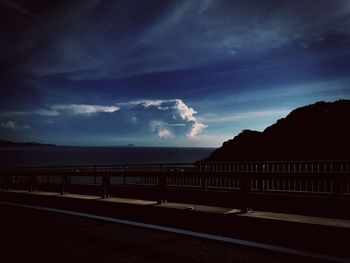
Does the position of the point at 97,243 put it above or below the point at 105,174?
below

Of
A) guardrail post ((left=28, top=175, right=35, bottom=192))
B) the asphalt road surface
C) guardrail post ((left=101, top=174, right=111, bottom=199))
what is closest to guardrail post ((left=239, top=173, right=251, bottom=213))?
the asphalt road surface

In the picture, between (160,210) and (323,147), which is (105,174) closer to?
(160,210)

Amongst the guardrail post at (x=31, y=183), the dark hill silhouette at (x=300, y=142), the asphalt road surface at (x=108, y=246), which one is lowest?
the asphalt road surface at (x=108, y=246)

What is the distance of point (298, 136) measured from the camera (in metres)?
51.2

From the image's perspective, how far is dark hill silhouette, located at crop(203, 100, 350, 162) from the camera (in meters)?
43.6

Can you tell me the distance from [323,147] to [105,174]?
37453 millimetres

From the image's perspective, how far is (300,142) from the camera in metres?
48.8

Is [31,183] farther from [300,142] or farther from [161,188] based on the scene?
[300,142]

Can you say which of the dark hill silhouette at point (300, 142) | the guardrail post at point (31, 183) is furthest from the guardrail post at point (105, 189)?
the dark hill silhouette at point (300, 142)

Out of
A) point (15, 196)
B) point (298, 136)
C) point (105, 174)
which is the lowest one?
point (15, 196)

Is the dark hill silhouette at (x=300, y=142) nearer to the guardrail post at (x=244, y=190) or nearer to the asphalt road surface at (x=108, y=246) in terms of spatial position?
the guardrail post at (x=244, y=190)

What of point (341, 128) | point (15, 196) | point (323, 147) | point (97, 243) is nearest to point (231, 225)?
point (97, 243)

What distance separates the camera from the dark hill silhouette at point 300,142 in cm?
4360

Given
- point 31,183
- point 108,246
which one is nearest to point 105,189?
point 31,183
